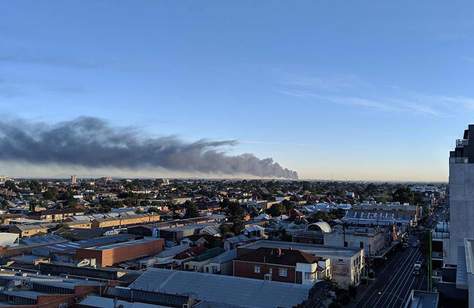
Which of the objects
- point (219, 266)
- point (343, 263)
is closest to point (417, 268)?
point (343, 263)

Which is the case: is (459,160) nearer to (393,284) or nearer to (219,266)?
(393,284)

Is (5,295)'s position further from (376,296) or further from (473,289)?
(376,296)

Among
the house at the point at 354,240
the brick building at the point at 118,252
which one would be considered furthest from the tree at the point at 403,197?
the brick building at the point at 118,252

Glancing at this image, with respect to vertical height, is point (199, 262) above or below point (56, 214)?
above

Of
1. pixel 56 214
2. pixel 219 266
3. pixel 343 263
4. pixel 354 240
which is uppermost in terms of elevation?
pixel 354 240

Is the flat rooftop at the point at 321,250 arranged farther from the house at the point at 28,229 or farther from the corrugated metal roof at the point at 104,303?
the house at the point at 28,229

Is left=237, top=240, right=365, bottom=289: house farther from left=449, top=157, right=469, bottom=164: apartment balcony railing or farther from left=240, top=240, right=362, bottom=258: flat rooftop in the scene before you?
left=449, top=157, right=469, bottom=164: apartment balcony railing
